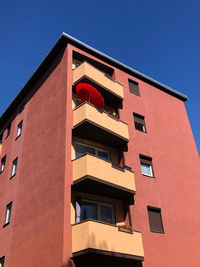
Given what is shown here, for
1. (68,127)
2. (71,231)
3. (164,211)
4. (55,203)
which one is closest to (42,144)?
(68,127)

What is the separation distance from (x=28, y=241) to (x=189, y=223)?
29.9 ft

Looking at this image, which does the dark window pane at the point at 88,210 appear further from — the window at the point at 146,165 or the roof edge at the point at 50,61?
the roof edge at the point at 50,61

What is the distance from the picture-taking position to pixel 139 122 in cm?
2033

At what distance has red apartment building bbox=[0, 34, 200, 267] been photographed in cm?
1366

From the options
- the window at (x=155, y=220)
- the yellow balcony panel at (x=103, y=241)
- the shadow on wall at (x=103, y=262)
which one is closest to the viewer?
the yellow balcony panel at (x=103, y=241)

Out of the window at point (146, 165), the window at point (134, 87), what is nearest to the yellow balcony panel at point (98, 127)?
the window at point (146, 165)

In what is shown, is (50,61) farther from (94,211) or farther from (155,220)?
(155,220)

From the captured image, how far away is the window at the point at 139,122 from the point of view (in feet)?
65.9

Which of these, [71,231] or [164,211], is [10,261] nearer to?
[71,231]

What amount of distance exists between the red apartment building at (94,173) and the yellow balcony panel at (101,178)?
0.17 feet

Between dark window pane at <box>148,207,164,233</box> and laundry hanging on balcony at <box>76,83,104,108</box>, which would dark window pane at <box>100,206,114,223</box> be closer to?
dark window pane at <box>148,207,164,233</box>

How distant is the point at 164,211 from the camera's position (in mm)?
16859

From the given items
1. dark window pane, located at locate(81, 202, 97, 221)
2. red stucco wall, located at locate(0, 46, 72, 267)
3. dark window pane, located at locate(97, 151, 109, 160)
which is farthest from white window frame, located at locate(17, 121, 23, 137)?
dark window pane, located at locate(81, 202, 97, 221)

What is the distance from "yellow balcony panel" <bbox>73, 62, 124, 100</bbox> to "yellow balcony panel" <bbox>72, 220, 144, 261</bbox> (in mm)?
8940
